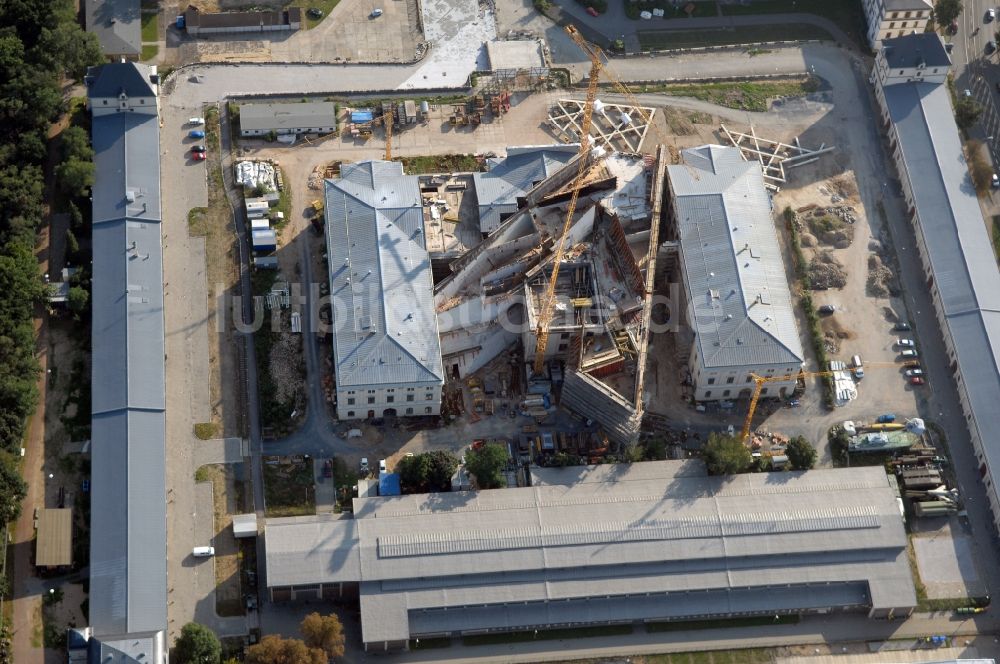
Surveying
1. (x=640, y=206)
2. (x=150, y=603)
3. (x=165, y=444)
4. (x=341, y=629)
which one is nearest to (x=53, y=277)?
(x=165, y=444)

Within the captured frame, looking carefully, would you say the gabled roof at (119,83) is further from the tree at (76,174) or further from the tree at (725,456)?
the tree at (725,456)

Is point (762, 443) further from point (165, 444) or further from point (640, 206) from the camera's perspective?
point (165, 444)

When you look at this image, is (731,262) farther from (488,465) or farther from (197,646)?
(197,646)

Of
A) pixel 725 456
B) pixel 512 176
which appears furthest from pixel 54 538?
pixel 725 456

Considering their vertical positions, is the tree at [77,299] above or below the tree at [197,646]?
above

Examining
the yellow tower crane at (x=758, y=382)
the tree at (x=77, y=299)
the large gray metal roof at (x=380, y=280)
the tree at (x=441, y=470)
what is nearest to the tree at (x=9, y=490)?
the tree at (x=77, y=299)
